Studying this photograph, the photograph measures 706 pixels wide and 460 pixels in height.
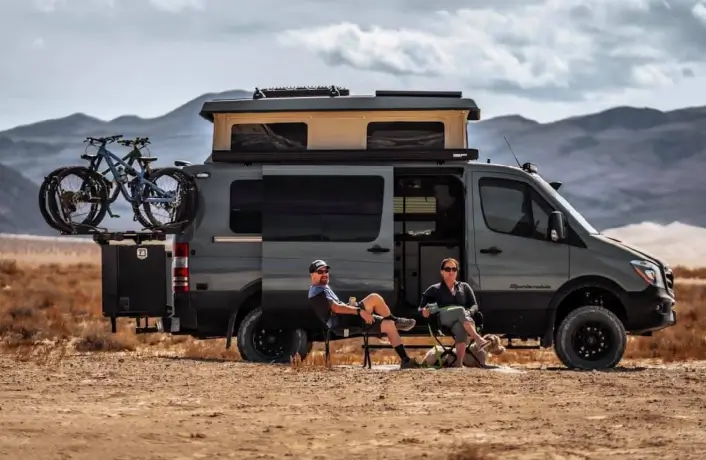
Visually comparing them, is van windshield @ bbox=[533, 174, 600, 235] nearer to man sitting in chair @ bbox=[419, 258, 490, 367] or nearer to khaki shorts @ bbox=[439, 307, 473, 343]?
man sitting in chair @ bbox=[419, 258, 490, 367]

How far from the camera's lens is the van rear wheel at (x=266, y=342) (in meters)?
14.9

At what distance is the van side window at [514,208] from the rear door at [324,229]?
1027 mm

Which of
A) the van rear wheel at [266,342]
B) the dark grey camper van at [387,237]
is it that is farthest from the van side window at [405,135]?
the van rear wheel at [266,342]

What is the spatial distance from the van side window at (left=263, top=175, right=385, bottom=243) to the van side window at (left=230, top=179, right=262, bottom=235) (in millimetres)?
122

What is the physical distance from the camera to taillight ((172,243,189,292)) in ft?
48.2

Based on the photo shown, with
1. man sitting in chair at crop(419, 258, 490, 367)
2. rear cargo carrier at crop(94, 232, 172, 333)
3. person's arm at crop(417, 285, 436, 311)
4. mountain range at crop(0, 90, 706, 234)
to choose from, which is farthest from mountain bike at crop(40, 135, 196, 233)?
mountain range at crop(0, 90, 706, 234)

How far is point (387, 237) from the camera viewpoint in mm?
14344

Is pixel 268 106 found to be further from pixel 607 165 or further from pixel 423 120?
pixel 607 165

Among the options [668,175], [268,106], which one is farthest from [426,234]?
[668,175]

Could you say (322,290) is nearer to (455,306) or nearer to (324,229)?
(324,229)

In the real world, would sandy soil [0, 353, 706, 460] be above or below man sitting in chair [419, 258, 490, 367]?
below

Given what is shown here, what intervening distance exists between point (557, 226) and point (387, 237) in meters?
1.75

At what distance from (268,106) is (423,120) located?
166 centimetres

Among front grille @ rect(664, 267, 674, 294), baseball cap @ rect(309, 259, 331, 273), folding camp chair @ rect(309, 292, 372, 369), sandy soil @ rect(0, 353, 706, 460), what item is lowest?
sandy soil @ rect(0, 353, 706, 460)
